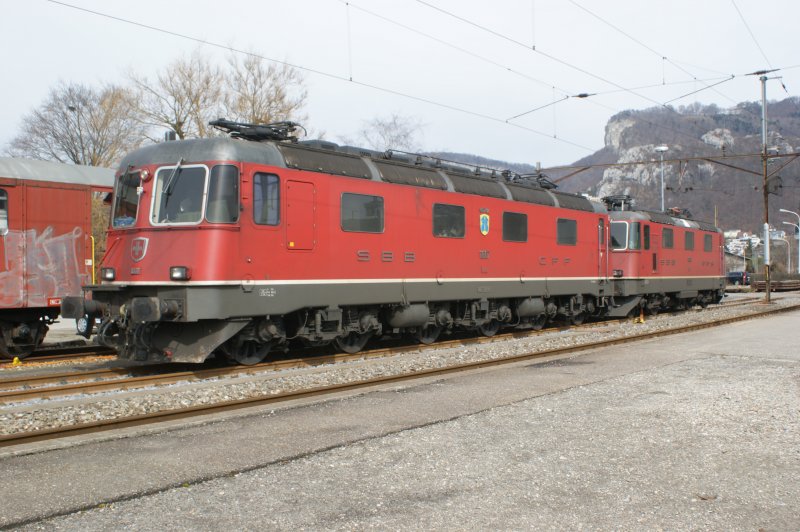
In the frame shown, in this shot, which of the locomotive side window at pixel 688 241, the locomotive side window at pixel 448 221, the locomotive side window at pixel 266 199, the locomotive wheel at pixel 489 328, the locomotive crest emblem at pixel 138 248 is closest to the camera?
the locomotive crest emblem at pixel 138 248

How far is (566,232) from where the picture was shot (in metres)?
18.4

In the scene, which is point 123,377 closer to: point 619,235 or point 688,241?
point 619,235

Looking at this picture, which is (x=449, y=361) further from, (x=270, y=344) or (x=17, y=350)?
(x=17, y=350)

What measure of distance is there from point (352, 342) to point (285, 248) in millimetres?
3003

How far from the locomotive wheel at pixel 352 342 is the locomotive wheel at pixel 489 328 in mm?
3832

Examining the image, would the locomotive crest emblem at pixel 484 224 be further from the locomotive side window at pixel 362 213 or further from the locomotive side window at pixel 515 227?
the locomotive side window at pixel 362 213

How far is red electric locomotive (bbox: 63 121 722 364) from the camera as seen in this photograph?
10297mm

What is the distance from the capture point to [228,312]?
10.3 m

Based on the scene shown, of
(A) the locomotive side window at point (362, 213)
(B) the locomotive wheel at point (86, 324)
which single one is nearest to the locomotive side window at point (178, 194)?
(B) the locomotive wheel at point (86, 324)

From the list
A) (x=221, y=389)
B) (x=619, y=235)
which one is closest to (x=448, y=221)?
(x=221, y=389)

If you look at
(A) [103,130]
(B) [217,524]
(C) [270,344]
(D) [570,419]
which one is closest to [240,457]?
(B) [217,524]

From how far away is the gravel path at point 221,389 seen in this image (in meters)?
7.69

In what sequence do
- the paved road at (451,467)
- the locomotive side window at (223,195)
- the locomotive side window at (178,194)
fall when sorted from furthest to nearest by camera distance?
1. the locomotive side window at (178,194)
2. the locomotive side window at (223,195)
3. the paved road at (451,467)

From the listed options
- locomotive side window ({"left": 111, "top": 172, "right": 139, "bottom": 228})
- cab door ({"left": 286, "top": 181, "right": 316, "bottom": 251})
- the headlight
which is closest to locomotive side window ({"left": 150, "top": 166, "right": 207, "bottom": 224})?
locomotive side window ({"left": 111, "top": 172, "right": 139, "bottom": 228})
